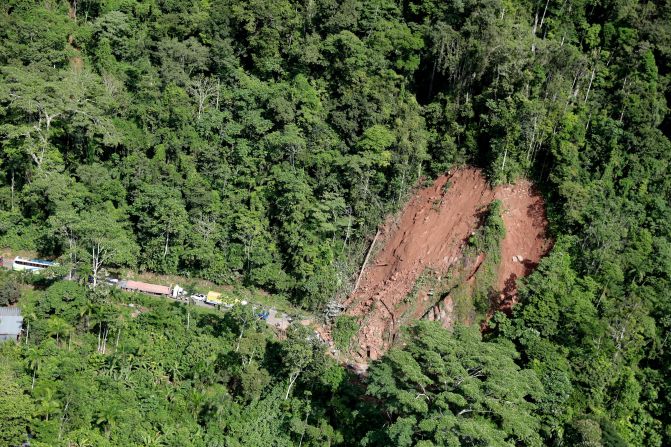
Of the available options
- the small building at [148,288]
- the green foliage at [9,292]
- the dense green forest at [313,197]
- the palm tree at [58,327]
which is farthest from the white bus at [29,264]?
the palm tree at [58,327]

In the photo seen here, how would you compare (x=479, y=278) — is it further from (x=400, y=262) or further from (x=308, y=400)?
(x=308, y=400)

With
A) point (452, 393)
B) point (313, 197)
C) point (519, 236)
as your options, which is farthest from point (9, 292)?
point (519, 236)

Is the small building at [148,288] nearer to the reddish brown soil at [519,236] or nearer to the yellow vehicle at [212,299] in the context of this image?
the yellow vehicle at [212,299]

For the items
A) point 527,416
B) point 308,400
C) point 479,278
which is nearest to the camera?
point 527,416

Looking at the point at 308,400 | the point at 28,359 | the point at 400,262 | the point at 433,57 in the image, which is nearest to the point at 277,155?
the point at 400,262

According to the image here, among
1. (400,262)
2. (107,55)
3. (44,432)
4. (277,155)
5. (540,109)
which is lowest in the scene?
(44,432)

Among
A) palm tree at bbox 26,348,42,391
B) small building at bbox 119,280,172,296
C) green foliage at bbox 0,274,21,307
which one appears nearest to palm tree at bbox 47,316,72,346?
palm tree at bbox 26,348,42,391

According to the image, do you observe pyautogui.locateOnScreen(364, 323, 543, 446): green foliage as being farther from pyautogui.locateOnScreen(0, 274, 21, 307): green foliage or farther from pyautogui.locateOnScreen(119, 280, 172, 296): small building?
pyautogui.locateOnScreen(0, 274, 21, 307): green foliage
